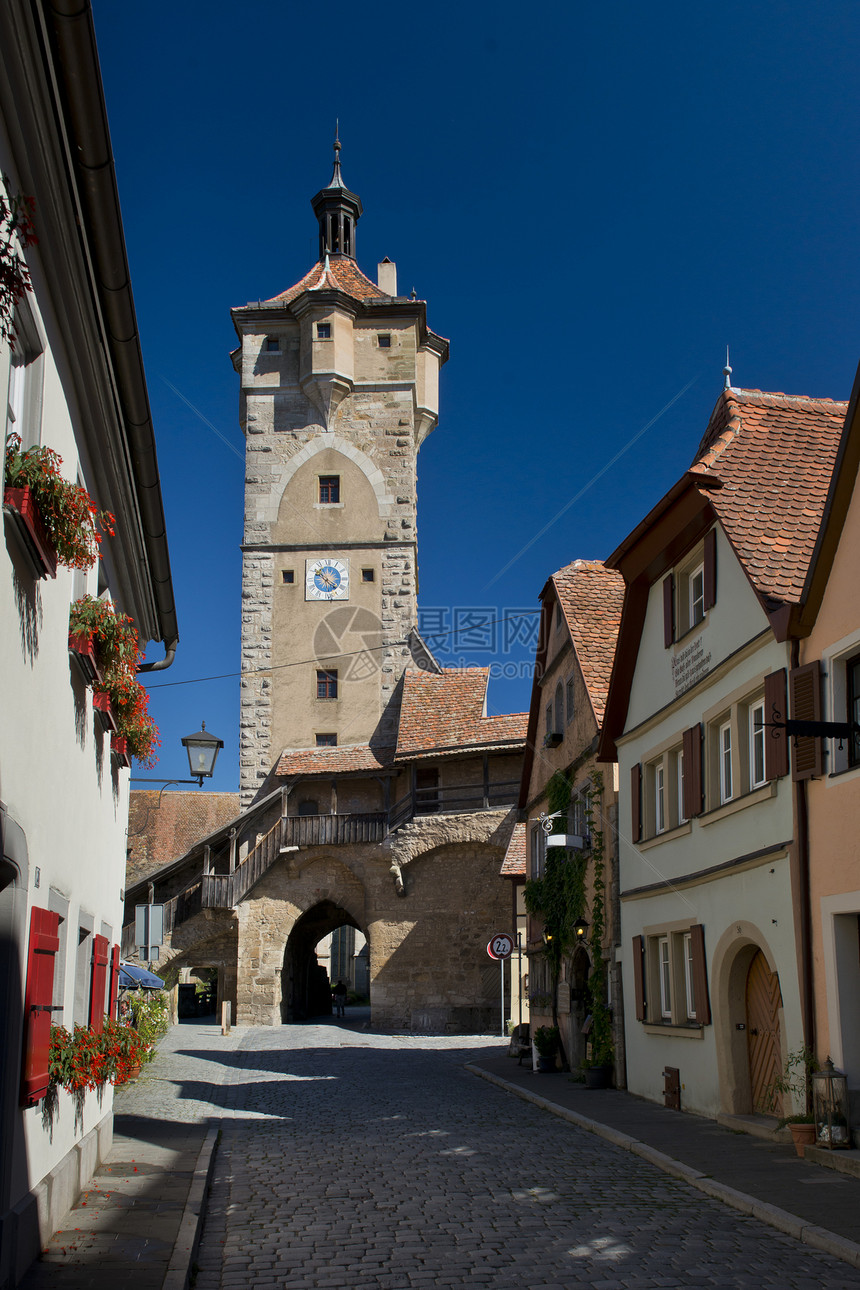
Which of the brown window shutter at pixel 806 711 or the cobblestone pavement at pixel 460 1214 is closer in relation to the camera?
the cobblestone pavement at pixel 460 1214

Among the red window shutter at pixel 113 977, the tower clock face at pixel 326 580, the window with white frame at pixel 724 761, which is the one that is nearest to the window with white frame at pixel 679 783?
the window with white frame at pixel 724 761

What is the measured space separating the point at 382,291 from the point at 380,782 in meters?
18.5

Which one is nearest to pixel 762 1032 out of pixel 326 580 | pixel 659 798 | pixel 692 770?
pixel 692 770

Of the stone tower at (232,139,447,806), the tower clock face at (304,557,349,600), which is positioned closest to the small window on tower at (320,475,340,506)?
the stone tower at (232,139,447,806)

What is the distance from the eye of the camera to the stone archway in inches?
1452

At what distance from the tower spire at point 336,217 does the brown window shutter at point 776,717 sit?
38.9 m

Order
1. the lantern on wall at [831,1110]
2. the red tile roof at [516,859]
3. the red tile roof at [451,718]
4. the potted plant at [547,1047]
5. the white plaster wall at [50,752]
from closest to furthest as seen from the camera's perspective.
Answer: the white plaster wall at [50,752], the lantern on wall at [831,1110], the potted plant at [547,1047], the red tile roof at [516,859], the red tile roof at [451,718]

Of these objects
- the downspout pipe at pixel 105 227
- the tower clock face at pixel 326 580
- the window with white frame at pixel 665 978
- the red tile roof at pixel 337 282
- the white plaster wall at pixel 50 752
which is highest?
the red tile roof at pixel 337 282

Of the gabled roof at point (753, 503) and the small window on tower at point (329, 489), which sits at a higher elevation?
the small window on tower at point (329, 489)

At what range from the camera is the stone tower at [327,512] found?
38.9 metres

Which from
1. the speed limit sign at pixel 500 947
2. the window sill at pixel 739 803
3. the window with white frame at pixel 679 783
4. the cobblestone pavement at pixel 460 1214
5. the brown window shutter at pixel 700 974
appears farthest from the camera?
the speed limit sign at pixel 500 947

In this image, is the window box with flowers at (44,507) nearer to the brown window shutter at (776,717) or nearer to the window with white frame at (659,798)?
the brown window shutter at (776,717)

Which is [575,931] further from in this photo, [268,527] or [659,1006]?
[268,527]

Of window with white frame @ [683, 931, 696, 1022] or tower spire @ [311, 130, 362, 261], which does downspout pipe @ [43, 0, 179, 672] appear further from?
tower spire @ [311, 130, 362, 261]
